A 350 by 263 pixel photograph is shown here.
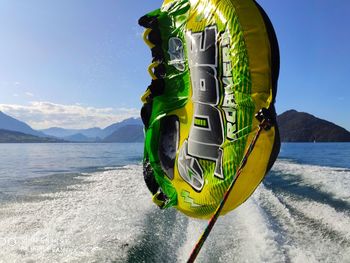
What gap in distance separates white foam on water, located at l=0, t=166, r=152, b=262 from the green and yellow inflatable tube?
6.18 ft

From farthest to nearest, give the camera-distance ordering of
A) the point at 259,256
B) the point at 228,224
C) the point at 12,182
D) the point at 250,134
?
the point at 12,182
the point at 228,224
the point at 259,256
the point at 250,134

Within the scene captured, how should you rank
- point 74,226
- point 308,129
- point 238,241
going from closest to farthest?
point 238,241 → point 74,226 → point 308,129

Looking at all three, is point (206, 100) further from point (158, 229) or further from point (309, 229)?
point (309, 229)

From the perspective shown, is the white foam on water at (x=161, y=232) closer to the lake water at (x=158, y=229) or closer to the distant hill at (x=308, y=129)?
the lake water at (x=158, y=229)

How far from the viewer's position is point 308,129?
423 feet

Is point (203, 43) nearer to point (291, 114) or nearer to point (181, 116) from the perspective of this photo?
point (181, 116)

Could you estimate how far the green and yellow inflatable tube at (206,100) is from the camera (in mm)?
1986

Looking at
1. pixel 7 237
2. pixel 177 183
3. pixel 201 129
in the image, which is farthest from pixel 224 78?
pixel 7 237

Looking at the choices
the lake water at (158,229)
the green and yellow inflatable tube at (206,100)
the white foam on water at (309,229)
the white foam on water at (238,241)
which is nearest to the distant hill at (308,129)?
the white foam on water at (309,229)

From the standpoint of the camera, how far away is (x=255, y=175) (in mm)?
2037

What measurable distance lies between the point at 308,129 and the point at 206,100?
135889 mm

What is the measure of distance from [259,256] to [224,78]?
3.18 metres

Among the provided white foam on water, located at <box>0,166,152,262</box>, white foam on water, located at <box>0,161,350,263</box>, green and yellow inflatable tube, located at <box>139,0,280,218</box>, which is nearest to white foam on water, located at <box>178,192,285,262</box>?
white foam on water, located at <box>0,161,350,263</box>

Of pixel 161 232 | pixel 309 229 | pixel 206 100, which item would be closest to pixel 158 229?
pixel 161 232
